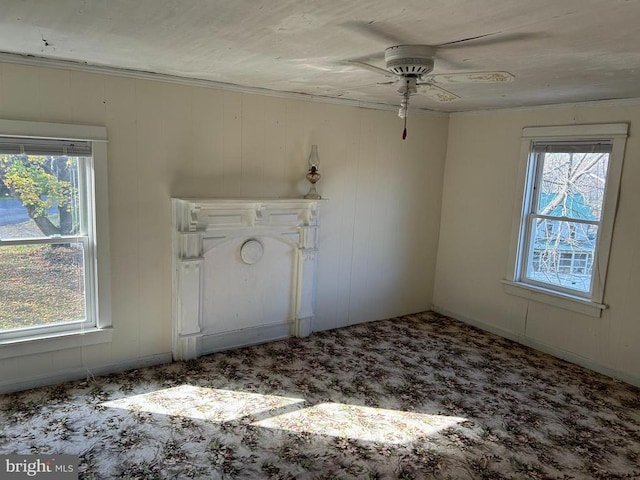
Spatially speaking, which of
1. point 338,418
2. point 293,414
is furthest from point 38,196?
point 338,418

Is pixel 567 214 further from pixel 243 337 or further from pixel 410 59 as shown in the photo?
pixel 243 337

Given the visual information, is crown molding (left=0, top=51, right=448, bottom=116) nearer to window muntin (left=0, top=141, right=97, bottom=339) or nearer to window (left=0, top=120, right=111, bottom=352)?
window (left=0, top=120, right=111, bottom=352)

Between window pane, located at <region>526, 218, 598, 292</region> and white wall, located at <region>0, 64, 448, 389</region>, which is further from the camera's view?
window pane, located at <region>526, 218, 598, 292</region>

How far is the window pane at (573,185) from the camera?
4.00m

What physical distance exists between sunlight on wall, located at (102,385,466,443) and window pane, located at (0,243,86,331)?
0.81 metres

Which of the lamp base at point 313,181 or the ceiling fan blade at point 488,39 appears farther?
the lamp base at point 313,181

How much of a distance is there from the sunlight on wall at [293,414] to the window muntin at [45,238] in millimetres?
821

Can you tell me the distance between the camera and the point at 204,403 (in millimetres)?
3195

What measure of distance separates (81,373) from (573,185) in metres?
4.40

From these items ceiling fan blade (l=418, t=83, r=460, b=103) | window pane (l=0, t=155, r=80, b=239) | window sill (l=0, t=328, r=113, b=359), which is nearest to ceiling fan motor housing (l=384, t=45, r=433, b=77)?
ceiling fan blade (l=418, t=83, r=460, b=103)

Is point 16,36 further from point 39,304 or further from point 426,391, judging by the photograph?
point 426,391

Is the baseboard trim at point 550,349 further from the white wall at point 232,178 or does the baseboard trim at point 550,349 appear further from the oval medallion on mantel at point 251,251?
the oval medallion on mantel at point 251,251

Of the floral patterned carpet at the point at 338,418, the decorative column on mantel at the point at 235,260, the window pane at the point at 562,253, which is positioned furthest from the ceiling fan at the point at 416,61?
the window pane at the point at 562,253

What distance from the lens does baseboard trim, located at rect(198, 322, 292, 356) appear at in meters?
3.99
